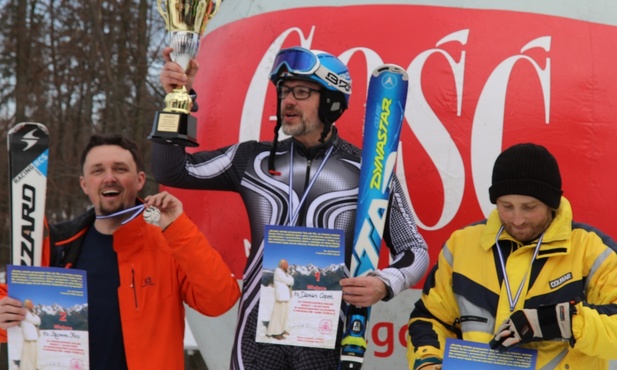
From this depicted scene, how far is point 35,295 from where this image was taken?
386 cm

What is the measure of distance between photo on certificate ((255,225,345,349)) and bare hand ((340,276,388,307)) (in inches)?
1.4

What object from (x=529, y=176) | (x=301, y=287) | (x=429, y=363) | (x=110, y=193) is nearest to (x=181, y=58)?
(x=110, y=193)

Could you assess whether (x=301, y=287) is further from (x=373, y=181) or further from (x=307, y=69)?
(x=307, y=69)

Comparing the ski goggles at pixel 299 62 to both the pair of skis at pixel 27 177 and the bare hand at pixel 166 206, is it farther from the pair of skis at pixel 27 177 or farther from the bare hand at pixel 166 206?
the pair of skis at pixel 27 177

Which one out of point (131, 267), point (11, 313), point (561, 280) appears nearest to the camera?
point (561, 280)

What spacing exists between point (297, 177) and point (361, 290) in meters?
0.63

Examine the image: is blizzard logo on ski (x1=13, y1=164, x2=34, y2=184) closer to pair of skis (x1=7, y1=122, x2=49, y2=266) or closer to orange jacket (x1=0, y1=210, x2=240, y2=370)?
pair of skis (x1=7, y1=122, x2=49, y2=266)

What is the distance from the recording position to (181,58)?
4180 mm

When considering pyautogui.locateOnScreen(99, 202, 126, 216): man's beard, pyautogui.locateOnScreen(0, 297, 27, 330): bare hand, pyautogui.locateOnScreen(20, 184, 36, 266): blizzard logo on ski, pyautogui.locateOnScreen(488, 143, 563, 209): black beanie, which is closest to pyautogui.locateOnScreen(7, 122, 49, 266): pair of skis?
pyautogui.locateOnScreen(20, 184, 36, 266): blizzard logo on ski

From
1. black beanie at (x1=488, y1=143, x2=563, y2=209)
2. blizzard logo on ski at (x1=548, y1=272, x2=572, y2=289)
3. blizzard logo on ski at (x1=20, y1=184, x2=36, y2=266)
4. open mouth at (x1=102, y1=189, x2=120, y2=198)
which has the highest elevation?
black beanie at (x1=488, y1=143, x2=563, y2=209)

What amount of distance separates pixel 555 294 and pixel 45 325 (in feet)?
6.42

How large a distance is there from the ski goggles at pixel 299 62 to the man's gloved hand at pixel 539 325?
4.39 feet

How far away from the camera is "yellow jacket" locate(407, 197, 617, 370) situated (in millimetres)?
3664

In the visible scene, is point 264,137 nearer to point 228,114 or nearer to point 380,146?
point 228,114
